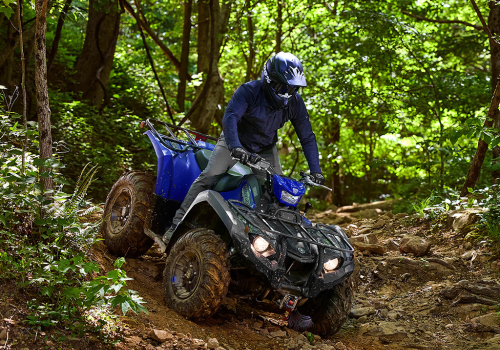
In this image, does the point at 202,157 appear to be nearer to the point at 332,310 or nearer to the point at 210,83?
the point at 332,310

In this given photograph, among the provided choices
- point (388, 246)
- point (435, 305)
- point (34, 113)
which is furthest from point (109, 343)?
point (34, 113)

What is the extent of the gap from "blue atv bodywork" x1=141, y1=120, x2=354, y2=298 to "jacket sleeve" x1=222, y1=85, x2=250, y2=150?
43cm

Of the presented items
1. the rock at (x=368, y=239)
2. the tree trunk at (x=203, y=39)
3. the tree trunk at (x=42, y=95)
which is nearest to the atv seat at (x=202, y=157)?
the tree trunk at (x=42, y=95)

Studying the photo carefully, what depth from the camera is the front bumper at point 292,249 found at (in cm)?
380

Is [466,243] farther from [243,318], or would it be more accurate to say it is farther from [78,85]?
[78,85]

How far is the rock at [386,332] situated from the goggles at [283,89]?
7.95ft

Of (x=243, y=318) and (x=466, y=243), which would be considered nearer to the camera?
(x=243, y=318)

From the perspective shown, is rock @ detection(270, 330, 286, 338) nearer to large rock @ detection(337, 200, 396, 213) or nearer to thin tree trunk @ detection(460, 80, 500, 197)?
thin tree trunk @ detection(460, 80, 500, 197)

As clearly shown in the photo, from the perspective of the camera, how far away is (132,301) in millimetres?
3002

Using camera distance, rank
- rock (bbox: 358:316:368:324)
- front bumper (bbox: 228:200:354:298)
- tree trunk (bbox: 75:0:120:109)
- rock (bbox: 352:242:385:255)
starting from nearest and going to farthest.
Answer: front bumper (bbox: 228:200:354:298) → rock (bbox: 358:316:368:324) → rock (bbox: 352:242:385:255) → tree trunk (bbox: 75:0:120:109)

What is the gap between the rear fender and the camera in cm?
390

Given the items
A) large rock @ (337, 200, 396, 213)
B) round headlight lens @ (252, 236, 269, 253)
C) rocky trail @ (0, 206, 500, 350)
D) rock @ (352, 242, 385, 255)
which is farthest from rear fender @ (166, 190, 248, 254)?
large rock @ (337, 200, 396, 213)

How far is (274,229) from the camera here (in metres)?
4.05

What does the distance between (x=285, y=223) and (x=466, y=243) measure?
3.57 meters
